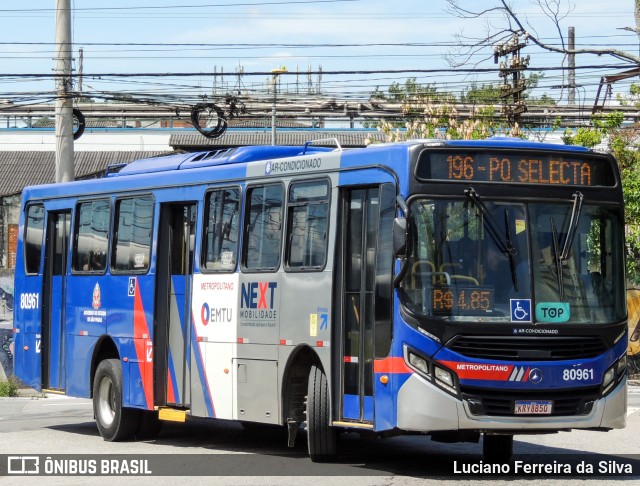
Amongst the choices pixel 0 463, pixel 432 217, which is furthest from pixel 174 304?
pixel 432 217

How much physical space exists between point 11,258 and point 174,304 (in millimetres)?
30305

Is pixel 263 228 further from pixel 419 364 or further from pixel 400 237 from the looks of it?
pixel 419 364

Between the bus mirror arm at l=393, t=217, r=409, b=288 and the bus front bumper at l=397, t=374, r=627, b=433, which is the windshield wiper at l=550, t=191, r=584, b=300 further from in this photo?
the bus mirror arm at l=393, t=217, r=409, b=288

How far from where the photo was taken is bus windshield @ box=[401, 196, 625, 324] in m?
11.0

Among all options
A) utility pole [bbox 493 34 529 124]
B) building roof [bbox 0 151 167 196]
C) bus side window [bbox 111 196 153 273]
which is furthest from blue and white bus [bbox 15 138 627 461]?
building roof [bbox 0 151 167 196]

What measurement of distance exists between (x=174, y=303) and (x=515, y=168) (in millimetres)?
5189

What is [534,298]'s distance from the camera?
1105 centimetres

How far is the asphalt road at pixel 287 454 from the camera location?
11391 millimetres

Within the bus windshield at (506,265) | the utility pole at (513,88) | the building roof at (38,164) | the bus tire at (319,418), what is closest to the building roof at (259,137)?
the building roof at (38,164)

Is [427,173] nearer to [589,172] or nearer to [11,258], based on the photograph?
[589,172]

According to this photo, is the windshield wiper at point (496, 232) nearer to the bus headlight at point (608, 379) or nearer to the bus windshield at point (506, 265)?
the bus windshield at point (506, 265)

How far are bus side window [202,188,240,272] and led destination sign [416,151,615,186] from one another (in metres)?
3.23

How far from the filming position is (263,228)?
13.3m

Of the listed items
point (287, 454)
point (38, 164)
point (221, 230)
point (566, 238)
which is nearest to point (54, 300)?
point (221, 230)
